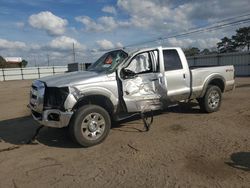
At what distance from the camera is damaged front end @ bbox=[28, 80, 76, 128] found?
18.3 ft

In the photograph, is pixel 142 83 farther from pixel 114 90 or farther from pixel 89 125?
pixel 89 125

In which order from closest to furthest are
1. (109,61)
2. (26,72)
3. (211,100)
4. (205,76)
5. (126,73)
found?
1. (126,73)
2. (109,61)
3. (205,76)
4. (211,100)
5. (26,72)

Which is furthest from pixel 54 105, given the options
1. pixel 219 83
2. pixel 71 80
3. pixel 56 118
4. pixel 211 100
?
pixel 219 83

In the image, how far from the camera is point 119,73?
6.33 metres

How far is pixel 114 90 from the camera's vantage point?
20.4ft

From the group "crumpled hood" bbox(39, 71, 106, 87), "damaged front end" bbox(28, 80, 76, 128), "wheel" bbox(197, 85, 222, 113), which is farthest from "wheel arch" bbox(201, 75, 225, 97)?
"damaged front end" bbox(28, 80, 76, 128)

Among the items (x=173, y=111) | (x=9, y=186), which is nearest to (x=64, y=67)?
(x=173, y=111)

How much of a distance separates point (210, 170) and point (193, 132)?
2.09 meters

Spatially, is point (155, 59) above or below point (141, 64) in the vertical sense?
above

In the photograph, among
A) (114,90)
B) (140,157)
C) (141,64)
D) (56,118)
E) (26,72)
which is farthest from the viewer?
(26,72)

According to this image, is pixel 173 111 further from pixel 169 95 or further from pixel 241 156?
pixel 241 156

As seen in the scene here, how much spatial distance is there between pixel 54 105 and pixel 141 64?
7.71ft

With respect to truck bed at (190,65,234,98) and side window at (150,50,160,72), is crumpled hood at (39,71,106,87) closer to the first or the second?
side window at (150,50,160,72)

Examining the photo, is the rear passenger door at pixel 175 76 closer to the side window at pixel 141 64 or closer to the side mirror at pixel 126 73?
the side window at pixel 141 64
